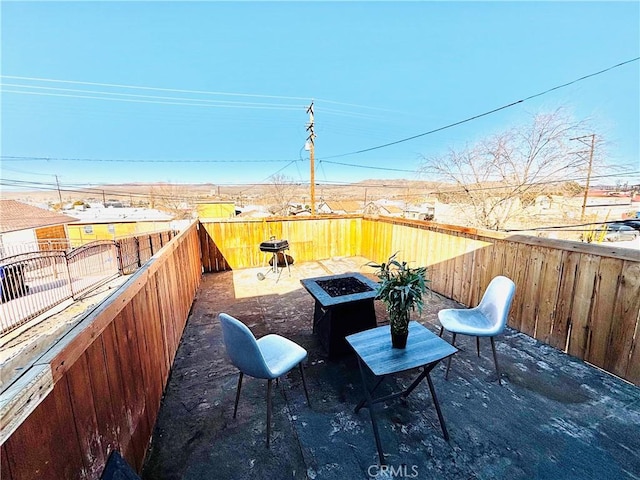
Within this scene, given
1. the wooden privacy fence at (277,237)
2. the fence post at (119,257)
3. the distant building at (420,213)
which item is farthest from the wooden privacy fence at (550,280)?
the distant building at (420,213)

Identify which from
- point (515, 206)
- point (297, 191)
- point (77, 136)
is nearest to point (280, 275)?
point (515, 206)

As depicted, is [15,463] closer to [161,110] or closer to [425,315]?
[425,315]

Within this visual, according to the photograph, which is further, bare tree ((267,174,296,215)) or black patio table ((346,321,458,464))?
bare tree ((267,174,296,215))

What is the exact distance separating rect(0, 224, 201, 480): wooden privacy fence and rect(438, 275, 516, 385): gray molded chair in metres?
2.18

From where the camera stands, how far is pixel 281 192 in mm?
20250

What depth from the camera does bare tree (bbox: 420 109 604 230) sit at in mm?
7254

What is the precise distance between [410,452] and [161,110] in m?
15.6

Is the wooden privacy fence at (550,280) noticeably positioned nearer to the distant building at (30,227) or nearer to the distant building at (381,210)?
the distant building at (381,210)

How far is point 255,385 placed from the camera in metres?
2.19

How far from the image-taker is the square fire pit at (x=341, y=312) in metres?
2.52

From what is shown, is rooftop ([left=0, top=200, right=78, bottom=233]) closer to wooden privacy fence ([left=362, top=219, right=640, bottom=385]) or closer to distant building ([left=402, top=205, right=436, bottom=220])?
wooden privacy fence ([left=362, top=219, right=640, bottom=385])

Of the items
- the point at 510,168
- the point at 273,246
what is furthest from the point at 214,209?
the point at 510,168

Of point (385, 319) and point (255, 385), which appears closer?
point (255, 385)

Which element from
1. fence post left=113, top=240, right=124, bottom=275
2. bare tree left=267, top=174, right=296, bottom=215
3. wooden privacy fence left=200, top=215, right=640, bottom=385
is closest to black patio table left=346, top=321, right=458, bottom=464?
wooden privacy fence left=200, top=215, right=640, bottom=385
